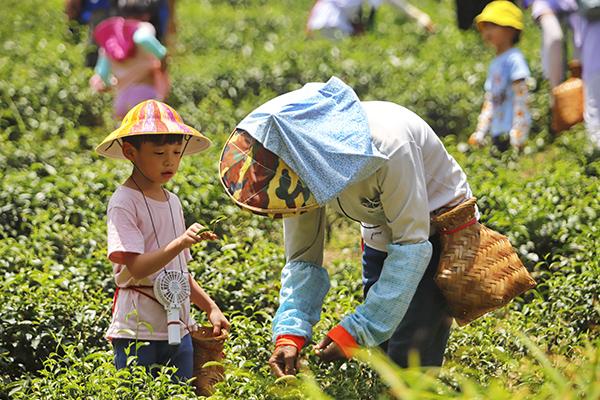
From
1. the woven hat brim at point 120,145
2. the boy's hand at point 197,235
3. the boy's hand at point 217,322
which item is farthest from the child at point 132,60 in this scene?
the boy's hand at point 197,235

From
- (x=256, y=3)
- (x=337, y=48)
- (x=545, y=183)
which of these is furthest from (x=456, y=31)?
(x=545, y=183)

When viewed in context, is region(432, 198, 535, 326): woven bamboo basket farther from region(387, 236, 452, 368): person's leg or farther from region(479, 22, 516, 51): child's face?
region(479, 22, 516, 51): child's face

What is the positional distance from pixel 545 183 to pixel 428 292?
2.66 metres

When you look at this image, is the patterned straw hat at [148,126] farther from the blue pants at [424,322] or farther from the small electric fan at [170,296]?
the blue pants at [424,322]

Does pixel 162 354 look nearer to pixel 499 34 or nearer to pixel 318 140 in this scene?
pixel 318 140

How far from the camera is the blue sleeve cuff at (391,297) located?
12.0 ft

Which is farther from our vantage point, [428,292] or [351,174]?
[428,292]

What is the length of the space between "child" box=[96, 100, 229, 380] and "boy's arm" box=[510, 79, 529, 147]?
4.08 meters

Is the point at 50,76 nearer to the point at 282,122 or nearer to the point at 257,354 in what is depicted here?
the point at 257,354

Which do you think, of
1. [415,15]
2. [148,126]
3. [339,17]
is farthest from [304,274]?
[415,15]

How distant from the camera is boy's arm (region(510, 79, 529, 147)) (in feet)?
25.6

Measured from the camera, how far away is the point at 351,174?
11.5 ft

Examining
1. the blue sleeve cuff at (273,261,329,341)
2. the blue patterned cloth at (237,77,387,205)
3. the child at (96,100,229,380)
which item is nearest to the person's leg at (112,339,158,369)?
the child at (96,100,229,380)

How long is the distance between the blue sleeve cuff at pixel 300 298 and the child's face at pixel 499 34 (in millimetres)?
4193
